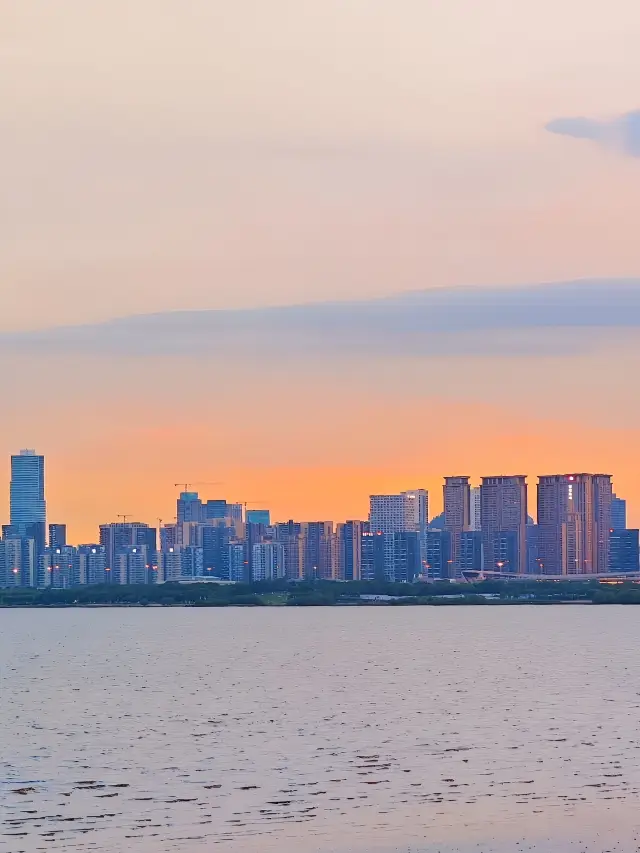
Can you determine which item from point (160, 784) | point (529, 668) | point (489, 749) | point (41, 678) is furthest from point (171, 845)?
point (529, 668)

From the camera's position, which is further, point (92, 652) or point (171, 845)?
point (92, 652)

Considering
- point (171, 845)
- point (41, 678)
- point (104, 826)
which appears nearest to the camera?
point (171, 845)

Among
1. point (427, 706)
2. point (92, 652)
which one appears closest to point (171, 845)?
point (427, 706)

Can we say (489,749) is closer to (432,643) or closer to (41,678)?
(41,678)

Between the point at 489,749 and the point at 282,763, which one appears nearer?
the point at 282,763

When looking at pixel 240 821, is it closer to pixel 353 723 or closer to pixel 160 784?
pixel 160 784

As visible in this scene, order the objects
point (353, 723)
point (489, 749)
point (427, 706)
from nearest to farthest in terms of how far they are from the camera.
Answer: point (489, 749), point (353, 723), point (427, 706)
